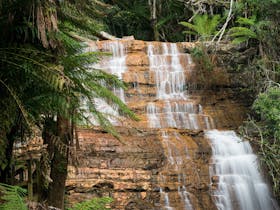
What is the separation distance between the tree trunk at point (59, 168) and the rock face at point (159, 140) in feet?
2.72

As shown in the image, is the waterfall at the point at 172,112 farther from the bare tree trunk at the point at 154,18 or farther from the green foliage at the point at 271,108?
the bare tree trunk at the point at 154,18

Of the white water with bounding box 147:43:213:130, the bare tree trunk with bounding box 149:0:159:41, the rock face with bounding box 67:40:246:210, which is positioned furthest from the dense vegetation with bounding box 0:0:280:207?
the bare tree trunk with bounding box 149:0:159:41

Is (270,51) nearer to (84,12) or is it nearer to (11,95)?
(84,12)

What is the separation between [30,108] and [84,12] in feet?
3.20

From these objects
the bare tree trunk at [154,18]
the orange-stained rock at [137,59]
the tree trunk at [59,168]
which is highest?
the bare tree trunk at [154,18]

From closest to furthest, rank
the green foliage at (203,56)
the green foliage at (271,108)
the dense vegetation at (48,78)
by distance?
the dense vegetation at (48,78), the green foliage at (271,108), the green foliage at (203,56)

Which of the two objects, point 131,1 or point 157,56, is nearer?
point 157,56

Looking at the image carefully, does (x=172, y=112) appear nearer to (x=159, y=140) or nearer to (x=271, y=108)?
(x=159, y=140)

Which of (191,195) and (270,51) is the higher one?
(270,51)

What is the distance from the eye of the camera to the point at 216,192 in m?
7.65

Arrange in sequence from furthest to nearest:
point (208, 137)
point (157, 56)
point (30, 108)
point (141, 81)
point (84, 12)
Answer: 1. point (157, 56)
2. point (141, 81)
3. point (208, 137)
4. point (84, 12)
5. point (30, 108)

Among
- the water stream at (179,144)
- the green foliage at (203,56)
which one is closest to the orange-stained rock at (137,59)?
A: the water stream at (179,144)

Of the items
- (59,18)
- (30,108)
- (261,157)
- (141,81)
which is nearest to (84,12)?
(59,18)

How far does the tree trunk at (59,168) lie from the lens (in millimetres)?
3391
